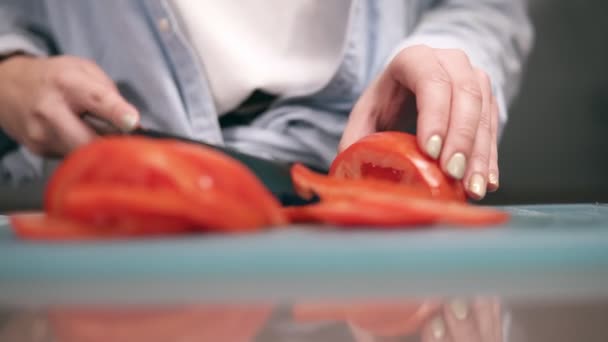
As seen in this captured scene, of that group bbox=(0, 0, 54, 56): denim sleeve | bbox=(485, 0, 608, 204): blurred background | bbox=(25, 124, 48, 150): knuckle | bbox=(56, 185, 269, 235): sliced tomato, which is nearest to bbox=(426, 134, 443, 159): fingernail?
bbox=(56, 185, 269, 235): sliced tomato

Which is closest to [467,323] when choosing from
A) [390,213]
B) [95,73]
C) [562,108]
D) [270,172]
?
[390,213]

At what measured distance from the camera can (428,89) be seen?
0.65 metres

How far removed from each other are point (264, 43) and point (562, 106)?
78cm

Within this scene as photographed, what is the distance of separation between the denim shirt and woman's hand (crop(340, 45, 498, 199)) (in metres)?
0.13

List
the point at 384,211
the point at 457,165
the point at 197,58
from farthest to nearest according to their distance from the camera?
the point at 197,58
the point at 457,165
the point at 384,211

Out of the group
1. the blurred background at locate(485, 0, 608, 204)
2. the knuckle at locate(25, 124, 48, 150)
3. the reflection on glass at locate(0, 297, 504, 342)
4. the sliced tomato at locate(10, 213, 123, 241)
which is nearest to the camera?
the reflection on glass at locate(0, 297, 504, 342)

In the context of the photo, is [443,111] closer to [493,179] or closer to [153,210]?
[493,179]

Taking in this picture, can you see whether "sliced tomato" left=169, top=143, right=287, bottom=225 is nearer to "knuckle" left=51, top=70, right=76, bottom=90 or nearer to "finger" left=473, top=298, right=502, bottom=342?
"finger" left=473, top=298, right=502, bottom=342

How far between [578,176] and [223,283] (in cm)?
129

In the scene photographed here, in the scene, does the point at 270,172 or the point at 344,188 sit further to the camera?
the point at 270,172

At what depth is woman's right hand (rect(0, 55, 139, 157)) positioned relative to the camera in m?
0.68

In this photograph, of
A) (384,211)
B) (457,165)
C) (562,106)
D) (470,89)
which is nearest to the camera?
(384,211)

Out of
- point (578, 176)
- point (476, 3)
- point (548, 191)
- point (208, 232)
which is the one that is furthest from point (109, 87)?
point (578, 176)

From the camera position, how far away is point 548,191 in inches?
54.2
